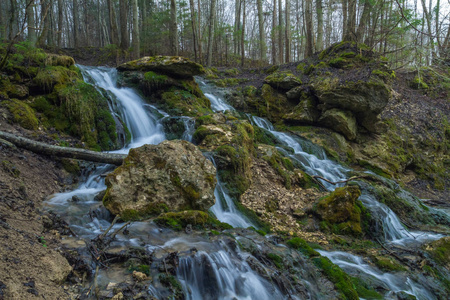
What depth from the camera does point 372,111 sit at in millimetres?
12555

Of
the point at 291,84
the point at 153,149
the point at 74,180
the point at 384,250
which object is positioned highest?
the point at 291,84

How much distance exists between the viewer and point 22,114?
7.22 metres

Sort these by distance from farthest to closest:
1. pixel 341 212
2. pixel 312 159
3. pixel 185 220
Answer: pixel 312 159, pixel 341 212, pixel 185 220

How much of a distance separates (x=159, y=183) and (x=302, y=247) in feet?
9.55

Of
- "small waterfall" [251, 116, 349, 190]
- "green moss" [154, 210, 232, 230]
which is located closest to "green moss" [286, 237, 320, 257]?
"green moss" [154, 210, 232, 230]

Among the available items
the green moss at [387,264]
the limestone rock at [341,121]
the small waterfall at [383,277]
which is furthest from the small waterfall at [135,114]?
the limestone rock at [341,121]

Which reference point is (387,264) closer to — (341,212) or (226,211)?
(341,212)

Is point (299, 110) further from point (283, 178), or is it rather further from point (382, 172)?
point (283, 178)

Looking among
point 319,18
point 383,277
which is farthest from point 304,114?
point 383,277

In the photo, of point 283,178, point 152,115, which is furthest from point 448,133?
point 152,115

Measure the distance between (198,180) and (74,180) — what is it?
3.08 m

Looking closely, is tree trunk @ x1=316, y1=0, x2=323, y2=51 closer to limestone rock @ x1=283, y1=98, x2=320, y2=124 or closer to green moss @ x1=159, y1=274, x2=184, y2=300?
limestone rock @ x1=283, y1=98, x2=320, y2=124

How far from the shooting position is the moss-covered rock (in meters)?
6.75

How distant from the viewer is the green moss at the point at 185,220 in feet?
15.4
